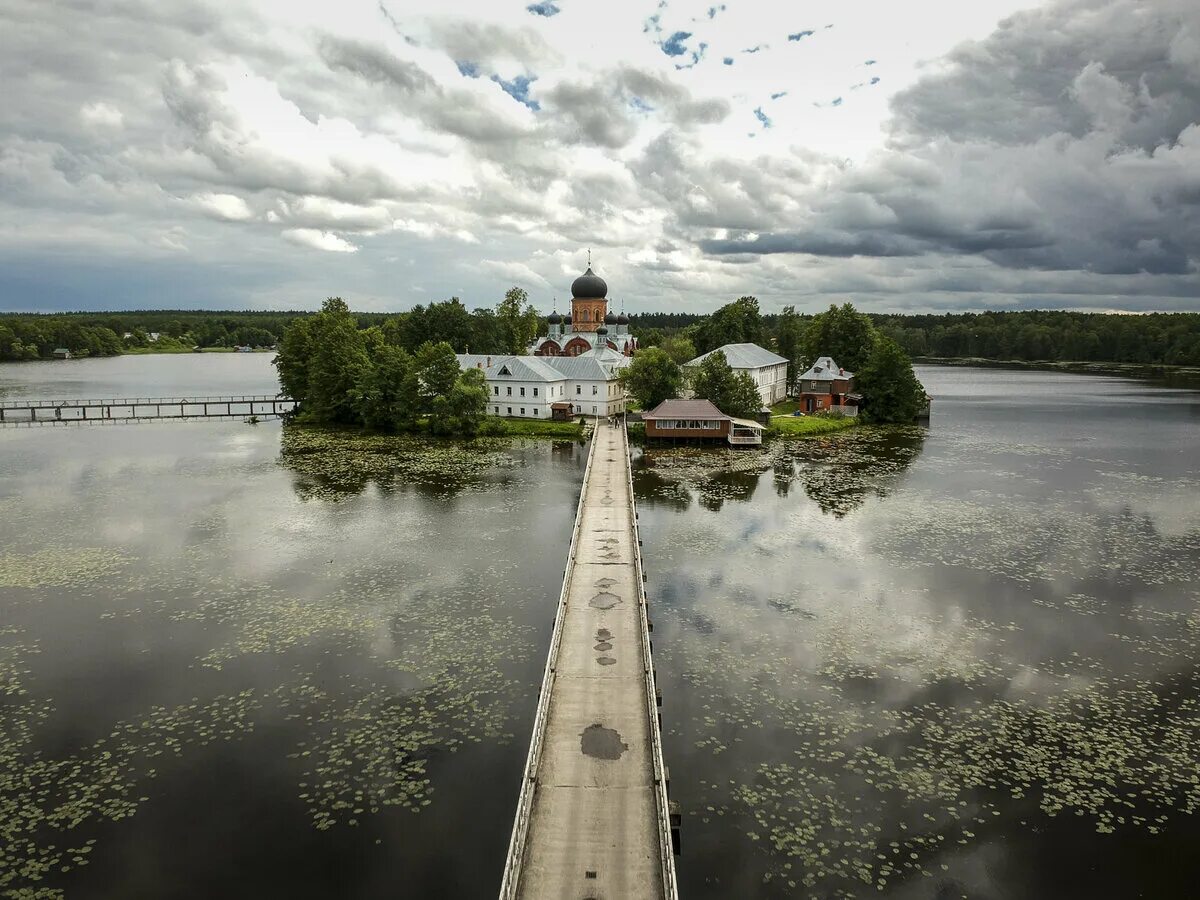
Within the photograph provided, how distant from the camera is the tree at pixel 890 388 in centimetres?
7012

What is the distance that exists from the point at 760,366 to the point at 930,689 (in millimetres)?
58732

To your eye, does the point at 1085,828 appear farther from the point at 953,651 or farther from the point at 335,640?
the point at 335,640

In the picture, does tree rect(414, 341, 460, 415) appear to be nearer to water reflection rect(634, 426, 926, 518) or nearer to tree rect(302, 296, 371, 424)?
tree rect(302, 296, 371, 424)

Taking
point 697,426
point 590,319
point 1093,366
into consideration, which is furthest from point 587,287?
point 1093,366

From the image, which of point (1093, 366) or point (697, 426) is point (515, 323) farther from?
point (1093, 366)

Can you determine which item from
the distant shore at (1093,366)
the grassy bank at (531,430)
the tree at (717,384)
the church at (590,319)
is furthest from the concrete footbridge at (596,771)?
the distant shore at (1093,366)

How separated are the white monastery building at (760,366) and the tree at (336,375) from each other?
1251 inches

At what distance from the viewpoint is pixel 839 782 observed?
15906mm

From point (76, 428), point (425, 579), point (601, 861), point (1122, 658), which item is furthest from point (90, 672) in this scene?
point (76, 428)

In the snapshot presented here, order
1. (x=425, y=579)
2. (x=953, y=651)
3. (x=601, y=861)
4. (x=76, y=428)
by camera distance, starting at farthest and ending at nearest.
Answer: (x=76, y=428) < (x=425, y=579) < (x=953, y=651) < (x=601, y=861)

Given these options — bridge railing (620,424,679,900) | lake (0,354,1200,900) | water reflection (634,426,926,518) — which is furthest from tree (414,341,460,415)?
bridge railing (620,424,679,900)

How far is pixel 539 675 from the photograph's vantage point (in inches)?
802

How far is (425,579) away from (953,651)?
17.2 m

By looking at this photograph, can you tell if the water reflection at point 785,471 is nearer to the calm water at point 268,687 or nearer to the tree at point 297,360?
the calm water at point 268,687
